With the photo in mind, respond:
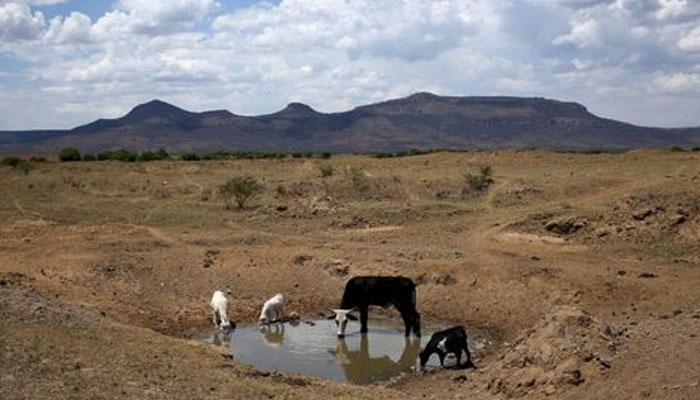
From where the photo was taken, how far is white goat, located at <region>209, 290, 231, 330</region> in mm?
20134

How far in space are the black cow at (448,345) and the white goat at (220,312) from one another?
5.41 m

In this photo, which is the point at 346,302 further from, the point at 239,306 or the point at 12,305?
the point at 12,305

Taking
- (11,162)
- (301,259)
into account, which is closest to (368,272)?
(301,259)

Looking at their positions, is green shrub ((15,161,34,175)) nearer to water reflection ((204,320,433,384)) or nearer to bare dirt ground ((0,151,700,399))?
bare dirt ground ((0,151,700,399))

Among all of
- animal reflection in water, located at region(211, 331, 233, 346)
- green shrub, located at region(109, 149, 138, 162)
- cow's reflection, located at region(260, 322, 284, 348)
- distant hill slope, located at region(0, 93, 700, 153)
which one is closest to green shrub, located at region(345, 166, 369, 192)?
cow's reflection, located at region(260, 322, 284, 348)

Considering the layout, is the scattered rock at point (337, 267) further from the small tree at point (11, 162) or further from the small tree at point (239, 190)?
the small tree at point (11, 162)

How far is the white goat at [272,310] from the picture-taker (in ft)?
67.8

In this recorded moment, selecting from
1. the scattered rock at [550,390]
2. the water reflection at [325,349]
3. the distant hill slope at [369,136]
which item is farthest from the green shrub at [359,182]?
the distant hill slope at [369,136]

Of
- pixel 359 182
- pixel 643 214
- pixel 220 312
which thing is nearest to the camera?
pixel 220 312

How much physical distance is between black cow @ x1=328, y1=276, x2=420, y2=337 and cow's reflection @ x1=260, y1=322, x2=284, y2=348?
1416 millimetres

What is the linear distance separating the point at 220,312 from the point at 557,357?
354 inches

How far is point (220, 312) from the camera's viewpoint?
20250 millimetres

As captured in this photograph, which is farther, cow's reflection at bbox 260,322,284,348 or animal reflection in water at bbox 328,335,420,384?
cow's reflection at bbox 260,322,284,348

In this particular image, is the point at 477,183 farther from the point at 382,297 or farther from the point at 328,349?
the point at 328,349
